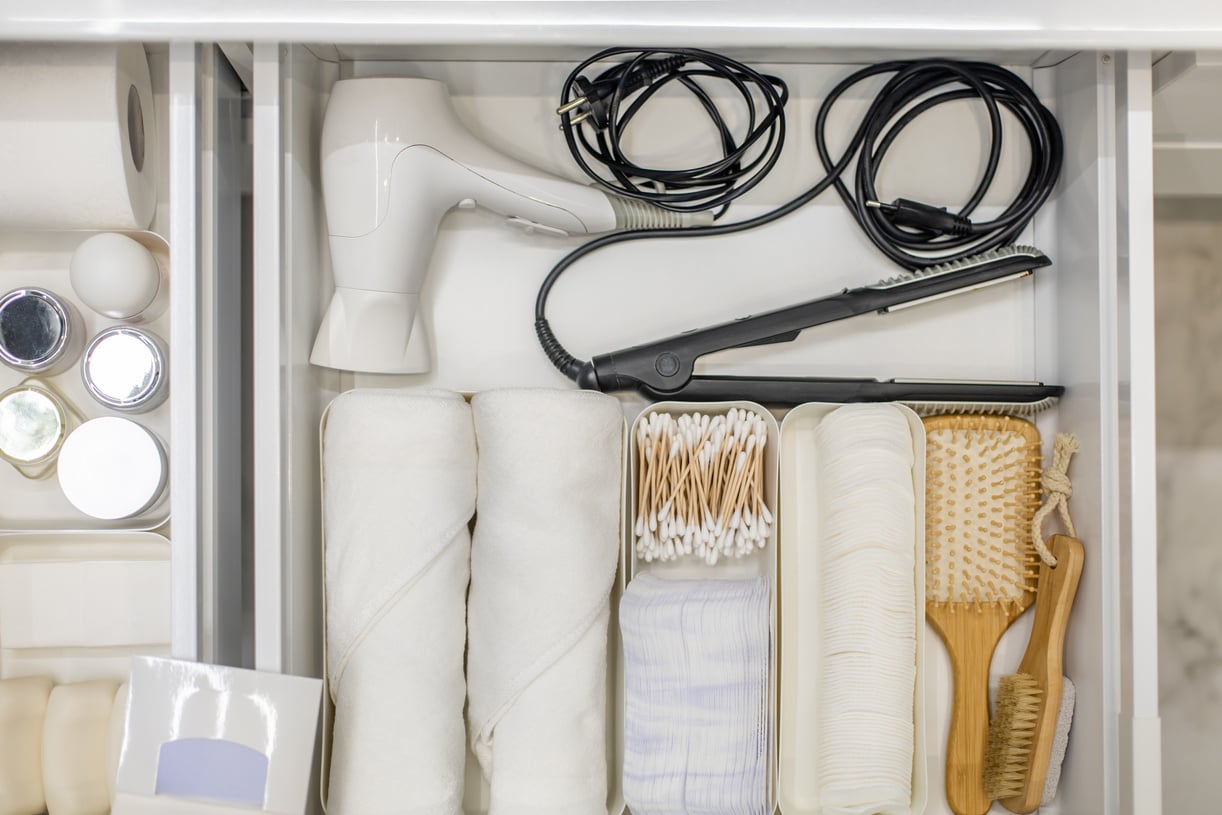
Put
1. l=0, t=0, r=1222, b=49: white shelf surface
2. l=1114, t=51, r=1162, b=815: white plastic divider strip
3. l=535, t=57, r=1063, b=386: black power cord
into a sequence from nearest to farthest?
l=0, t=0, r=1222, b=49: white shelf surface → l=1114, t=51, r=1162, b=815: white plastic divider strip → l=535, t=57, r=1063, b=386: black power cord

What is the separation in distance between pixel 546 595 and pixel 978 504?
45 centimetres

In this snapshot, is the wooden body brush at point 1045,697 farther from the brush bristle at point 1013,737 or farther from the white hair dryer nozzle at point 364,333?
the white hair dryer nozzle at point 364,333

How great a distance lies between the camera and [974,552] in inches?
32.8

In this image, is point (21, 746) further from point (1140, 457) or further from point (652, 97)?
point (1140, 457)

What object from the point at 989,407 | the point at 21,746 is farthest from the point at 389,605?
the point at 989,407

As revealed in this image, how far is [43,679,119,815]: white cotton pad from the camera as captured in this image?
0.77 meters

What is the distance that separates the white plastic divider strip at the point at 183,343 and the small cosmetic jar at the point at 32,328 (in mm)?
184

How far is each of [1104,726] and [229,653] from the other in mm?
828

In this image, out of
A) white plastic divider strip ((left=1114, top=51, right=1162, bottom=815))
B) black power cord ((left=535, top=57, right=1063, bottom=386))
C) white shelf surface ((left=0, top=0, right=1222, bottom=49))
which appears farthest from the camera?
black power cord ((left=535, top=57, right=1063, bottom=386))

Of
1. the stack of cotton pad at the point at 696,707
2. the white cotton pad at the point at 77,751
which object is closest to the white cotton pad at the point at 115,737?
the white cotton pad at the point at 77,751

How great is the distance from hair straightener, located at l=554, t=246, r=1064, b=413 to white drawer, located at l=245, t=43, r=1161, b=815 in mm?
52

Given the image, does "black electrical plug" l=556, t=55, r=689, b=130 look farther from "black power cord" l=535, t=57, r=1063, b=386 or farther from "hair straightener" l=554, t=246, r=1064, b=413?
"hair straightener" l=554, t=246, r=1064, b=413

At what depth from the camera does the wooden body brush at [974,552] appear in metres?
0.83

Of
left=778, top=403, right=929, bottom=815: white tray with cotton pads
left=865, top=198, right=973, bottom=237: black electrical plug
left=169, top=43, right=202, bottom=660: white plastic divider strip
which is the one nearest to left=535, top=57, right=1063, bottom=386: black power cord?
left=865, top=198, right=973, bottom=237: black electrical plug
